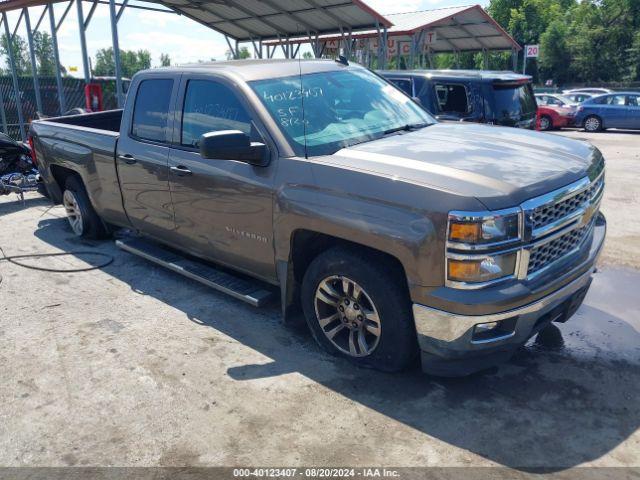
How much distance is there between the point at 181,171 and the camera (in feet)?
14.7

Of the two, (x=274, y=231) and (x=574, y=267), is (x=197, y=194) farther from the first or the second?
(x=574, y=267)

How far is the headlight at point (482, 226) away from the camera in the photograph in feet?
9.41

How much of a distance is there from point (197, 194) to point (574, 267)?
109 inches

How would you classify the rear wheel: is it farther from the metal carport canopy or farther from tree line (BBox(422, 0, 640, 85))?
tree line (BBox(422, 0, 640, 85))

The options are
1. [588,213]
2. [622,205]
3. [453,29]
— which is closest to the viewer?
[588,213]

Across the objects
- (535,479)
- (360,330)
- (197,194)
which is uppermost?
(197,194)

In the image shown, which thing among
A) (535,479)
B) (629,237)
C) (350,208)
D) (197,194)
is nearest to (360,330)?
(350,208)

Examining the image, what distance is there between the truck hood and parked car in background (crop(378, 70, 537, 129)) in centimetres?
477

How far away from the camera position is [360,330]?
3.62 metres

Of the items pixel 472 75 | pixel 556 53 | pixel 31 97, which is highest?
pixel 556 53

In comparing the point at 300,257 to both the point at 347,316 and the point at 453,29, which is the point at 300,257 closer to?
the point at 347,316

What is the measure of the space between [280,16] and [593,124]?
1187cm

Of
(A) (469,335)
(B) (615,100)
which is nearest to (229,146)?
(A) (469,335)

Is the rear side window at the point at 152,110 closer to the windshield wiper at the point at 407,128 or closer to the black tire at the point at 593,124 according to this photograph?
the windshield wiper at the point at 407,128
